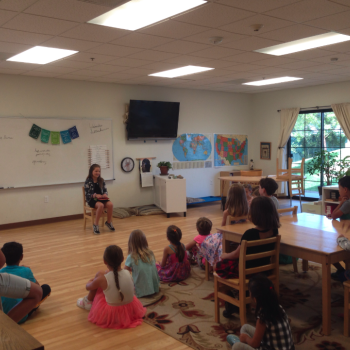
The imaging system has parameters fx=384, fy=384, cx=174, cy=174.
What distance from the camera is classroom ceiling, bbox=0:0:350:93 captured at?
11.2 feet

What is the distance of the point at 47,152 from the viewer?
23.0ft

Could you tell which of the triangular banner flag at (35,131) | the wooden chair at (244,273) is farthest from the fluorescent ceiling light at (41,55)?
the wooden chair at (244,273)

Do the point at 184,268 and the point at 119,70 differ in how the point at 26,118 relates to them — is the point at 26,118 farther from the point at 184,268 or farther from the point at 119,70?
the point at 184,268

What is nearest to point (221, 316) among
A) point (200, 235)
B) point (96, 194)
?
point (200, 235)

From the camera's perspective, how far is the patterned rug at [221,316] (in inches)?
110

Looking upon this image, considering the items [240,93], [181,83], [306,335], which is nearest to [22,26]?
[306,335]

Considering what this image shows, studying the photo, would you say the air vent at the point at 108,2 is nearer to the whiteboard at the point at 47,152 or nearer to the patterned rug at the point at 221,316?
the patterned rug at the point at 221,316

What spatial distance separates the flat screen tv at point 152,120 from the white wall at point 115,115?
0.60ft

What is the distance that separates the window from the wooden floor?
3.31ft

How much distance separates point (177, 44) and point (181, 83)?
3337mm

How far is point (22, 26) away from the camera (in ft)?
12.6

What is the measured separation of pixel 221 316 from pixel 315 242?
1001 mm

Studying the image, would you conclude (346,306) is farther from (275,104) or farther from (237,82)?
(275,104)

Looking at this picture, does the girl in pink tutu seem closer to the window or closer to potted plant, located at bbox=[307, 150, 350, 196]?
potted plant, located at bbox=[307, 150, 350, 196]
